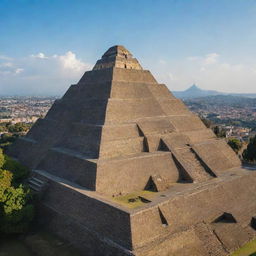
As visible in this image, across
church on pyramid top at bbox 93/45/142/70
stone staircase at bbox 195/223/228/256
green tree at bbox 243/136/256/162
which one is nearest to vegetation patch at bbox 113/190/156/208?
stone staircase at bbox 195/223/228/256

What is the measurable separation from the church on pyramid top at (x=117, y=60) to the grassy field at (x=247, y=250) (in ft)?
53.7

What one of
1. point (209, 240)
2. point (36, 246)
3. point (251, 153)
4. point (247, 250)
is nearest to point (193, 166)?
point (209, 240)

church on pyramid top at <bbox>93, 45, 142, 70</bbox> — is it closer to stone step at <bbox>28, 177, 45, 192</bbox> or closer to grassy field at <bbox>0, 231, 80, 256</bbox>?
stone step at <bbox>28, 177, 45, 192</bbox>

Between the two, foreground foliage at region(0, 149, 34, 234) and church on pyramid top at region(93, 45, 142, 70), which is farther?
church on pyramid top at region(93, 45, 142, 70)

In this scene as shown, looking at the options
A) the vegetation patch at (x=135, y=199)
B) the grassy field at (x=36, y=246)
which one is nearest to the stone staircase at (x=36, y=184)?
the grassy field at (x=36, y=246)

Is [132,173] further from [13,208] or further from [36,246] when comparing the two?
[13,208]

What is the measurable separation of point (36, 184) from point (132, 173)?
610cm

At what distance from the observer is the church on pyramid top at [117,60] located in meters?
25.0

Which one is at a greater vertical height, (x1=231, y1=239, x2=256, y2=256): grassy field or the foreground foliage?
the foreground foliage

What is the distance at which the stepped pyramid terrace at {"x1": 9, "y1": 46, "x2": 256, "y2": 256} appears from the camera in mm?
13414

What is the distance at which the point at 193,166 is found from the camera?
19.0 meters

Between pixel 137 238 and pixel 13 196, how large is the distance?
7272 millimetres

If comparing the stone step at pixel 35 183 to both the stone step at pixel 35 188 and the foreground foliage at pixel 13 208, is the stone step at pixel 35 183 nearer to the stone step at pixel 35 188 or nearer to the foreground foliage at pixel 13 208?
the stone step at pixel 35 188

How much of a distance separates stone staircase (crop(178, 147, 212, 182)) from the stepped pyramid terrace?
0.26 feet
